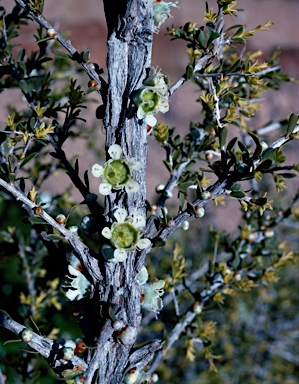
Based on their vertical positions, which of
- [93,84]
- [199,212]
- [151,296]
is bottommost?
[151,296]

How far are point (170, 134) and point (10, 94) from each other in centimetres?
339

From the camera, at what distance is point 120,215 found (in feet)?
1.90

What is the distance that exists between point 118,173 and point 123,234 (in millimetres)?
75

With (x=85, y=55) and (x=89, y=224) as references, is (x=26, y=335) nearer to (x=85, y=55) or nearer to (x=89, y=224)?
(x=89, y=224)

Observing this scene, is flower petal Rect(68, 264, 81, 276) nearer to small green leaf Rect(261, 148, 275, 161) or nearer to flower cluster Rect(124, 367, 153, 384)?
flower cluster Rect(124, 367, 153, 384)

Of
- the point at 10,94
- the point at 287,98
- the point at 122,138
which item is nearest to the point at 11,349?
the point at 122,138

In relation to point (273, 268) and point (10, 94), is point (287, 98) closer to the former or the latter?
point (10, 94)

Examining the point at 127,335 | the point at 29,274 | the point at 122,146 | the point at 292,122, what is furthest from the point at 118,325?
the point at 29,274

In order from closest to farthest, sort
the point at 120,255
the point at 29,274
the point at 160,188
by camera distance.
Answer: the point at 120,255 → the point at 160,188 → the point at 29,274

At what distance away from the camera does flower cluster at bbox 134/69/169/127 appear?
1.84 ft

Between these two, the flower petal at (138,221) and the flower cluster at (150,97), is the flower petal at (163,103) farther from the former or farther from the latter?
the flower petal at (138,221)

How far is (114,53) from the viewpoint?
0.59m

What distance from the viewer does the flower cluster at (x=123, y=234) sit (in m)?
0.57

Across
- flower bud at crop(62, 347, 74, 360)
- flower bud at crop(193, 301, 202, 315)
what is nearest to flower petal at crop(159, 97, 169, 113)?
flower bud at crop(62, 347, 74, 360)
